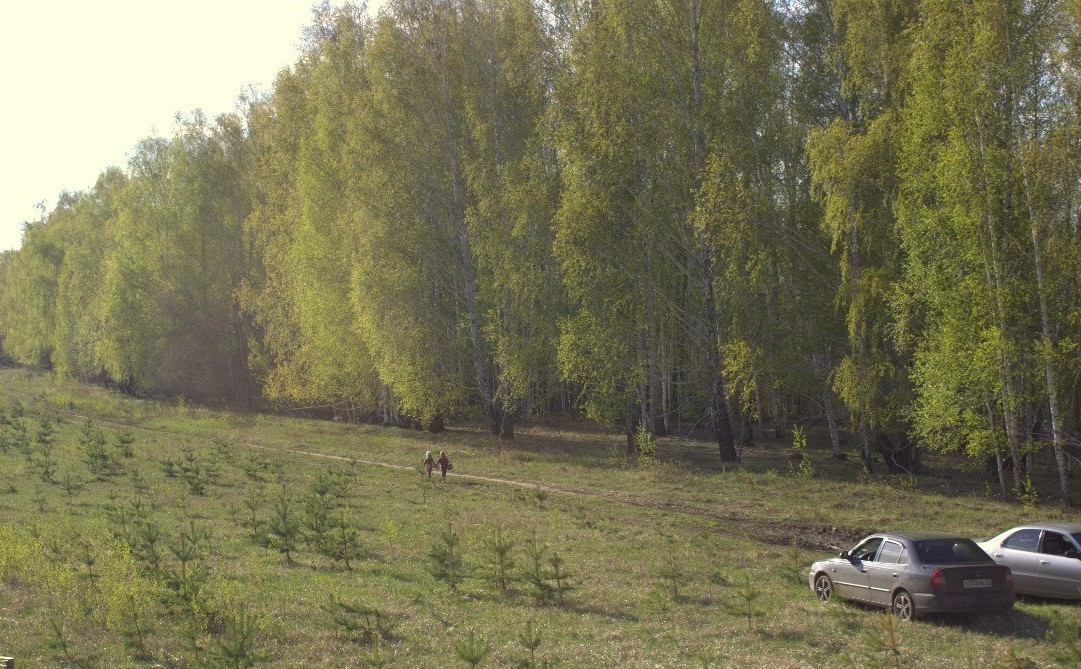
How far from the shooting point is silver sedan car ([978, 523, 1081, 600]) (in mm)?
13734

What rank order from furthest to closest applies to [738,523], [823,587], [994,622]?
[738,523]
[823,587]
[994,622]

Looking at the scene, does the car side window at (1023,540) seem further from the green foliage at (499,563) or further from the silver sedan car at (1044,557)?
the green foliage at (499,563)

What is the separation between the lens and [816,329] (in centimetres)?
3020

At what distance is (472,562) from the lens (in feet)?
57.0

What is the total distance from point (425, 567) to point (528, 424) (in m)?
32.2

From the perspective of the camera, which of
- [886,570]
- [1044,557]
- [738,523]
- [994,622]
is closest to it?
[994,622]

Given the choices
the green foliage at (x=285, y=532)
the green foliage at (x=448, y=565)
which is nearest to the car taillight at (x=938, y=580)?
the green foliage at (x=448, y=565)

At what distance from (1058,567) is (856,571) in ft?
10.5

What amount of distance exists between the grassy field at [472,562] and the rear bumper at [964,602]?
0.79 ft

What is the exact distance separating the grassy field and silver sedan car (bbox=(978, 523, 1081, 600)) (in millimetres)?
306

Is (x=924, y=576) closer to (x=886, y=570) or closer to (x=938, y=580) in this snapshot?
(x=938, y=580)

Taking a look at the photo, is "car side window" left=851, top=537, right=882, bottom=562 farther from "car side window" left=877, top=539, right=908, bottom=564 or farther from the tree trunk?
the tree trunk

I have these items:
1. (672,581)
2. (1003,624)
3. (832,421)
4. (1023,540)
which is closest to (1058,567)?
(1023,540)

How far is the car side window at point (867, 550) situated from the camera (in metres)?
13.9
